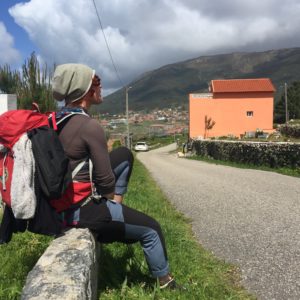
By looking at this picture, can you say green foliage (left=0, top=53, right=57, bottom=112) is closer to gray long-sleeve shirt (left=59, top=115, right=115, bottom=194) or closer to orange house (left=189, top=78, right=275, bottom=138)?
gray long-sleeve shirt (left=59, top=115, right=115, bottom=194)

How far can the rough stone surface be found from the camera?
2518 millimetres

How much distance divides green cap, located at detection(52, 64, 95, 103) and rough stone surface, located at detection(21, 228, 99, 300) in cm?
100

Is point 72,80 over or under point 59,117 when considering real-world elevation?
over

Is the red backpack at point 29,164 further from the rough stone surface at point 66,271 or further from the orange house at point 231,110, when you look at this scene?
the orange house at point 231,110

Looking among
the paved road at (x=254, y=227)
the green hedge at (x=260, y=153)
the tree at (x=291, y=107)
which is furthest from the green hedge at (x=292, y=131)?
the tree at (x=291, y=107)

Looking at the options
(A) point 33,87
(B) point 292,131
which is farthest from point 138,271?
(B) point 292,131

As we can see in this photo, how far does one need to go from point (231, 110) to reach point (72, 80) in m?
54.8

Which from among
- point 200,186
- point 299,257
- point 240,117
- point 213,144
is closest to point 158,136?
point 240,117

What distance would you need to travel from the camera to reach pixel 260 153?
19484mm

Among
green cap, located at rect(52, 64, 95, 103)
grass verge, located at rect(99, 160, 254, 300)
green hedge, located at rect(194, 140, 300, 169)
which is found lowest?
→ green hedge, located at rect(194, 140, 300, 169)

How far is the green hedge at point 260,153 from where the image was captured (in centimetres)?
1671

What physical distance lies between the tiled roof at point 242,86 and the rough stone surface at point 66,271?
181 feet

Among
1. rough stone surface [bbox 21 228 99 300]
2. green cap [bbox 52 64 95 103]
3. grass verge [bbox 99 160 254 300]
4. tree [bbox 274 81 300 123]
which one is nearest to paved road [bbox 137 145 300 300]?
grass verge [bbox 99 160 254 300]

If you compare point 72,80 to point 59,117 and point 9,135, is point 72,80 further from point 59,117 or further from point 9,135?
point 9,135
